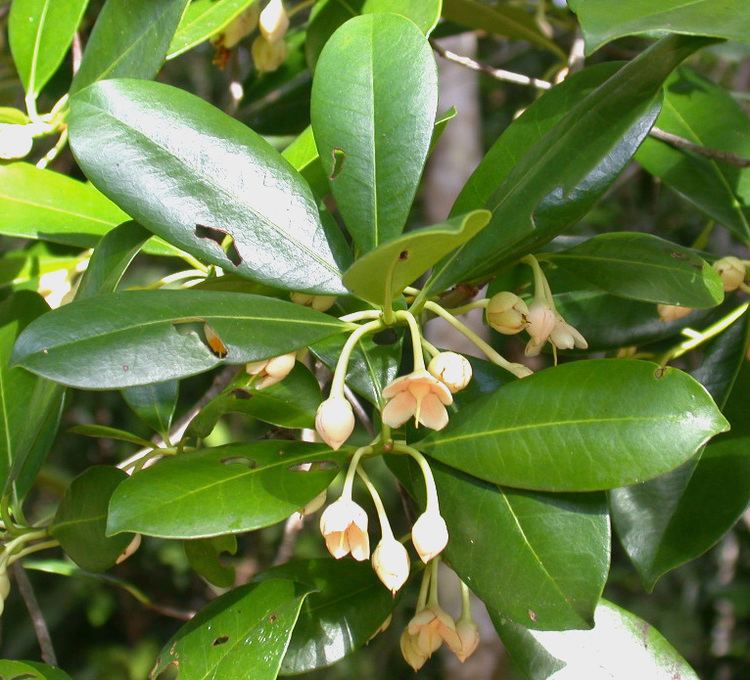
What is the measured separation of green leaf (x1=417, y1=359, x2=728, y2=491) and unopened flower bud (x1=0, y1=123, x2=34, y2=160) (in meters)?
0.72

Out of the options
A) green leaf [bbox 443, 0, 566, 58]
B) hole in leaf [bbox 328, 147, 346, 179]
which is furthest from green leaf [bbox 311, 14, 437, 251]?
green leaf [bbox 443, 0, 566, 58]

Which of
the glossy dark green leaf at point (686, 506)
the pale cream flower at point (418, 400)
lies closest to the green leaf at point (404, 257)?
the pale cream flower at point (418, 400)

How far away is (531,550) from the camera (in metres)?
0.80

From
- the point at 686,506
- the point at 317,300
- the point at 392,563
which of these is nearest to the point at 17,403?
the point at 317,300

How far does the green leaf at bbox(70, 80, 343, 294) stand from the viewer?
2.82 feet

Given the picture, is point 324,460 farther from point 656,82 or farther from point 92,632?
point 92,632

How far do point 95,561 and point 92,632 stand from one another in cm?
309

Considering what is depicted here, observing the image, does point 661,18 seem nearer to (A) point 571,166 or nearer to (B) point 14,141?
(A) point 571,166

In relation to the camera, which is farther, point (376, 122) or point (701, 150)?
point (701, 150)

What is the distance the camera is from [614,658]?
3.13 feet

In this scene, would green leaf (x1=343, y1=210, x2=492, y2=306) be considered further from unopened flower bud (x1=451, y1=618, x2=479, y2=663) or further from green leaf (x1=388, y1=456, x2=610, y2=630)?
unopened flower bud (x1=451, y1=618, x2=479, y2=663)

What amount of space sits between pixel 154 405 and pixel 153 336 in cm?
44

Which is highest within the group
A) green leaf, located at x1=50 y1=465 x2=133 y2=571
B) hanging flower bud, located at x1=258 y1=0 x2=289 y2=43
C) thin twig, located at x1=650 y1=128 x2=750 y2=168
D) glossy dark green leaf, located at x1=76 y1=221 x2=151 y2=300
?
hanging flower bud, located at x1=258 y1=0 x2=289 y2=43

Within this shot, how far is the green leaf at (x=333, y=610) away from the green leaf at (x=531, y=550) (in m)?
0.18
